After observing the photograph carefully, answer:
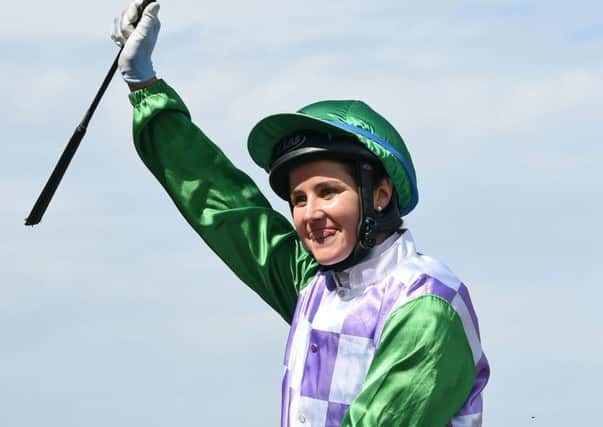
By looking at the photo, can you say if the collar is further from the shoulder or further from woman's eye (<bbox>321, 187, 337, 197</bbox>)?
woman's eye (<bbox>321, 187, 337, 197</bbox>)

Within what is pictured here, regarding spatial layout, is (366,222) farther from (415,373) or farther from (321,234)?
(415,373)

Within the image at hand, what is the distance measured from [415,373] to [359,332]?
1.09 ft

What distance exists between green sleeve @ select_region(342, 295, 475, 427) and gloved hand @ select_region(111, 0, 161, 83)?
1.76m

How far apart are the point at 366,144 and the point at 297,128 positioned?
0.37 meters

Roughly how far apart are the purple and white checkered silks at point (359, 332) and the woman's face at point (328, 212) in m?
0.15

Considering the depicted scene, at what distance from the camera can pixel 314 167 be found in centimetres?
625

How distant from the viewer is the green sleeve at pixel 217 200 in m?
6.88

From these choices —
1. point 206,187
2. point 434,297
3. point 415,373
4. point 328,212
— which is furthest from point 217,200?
point 415,373

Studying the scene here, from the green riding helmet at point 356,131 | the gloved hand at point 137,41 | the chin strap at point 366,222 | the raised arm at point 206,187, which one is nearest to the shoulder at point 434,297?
the chin strap at point 366,222

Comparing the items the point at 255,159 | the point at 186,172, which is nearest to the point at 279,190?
the point at 255,159

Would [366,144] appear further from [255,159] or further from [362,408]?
[362,408]

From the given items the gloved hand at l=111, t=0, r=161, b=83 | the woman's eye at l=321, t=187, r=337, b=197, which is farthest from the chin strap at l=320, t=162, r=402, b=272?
the gloved hand at l=111, t=0, r=161, b=83

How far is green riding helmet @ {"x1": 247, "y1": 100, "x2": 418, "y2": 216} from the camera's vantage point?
6.17 metres

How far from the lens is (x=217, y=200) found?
7.03 metres
